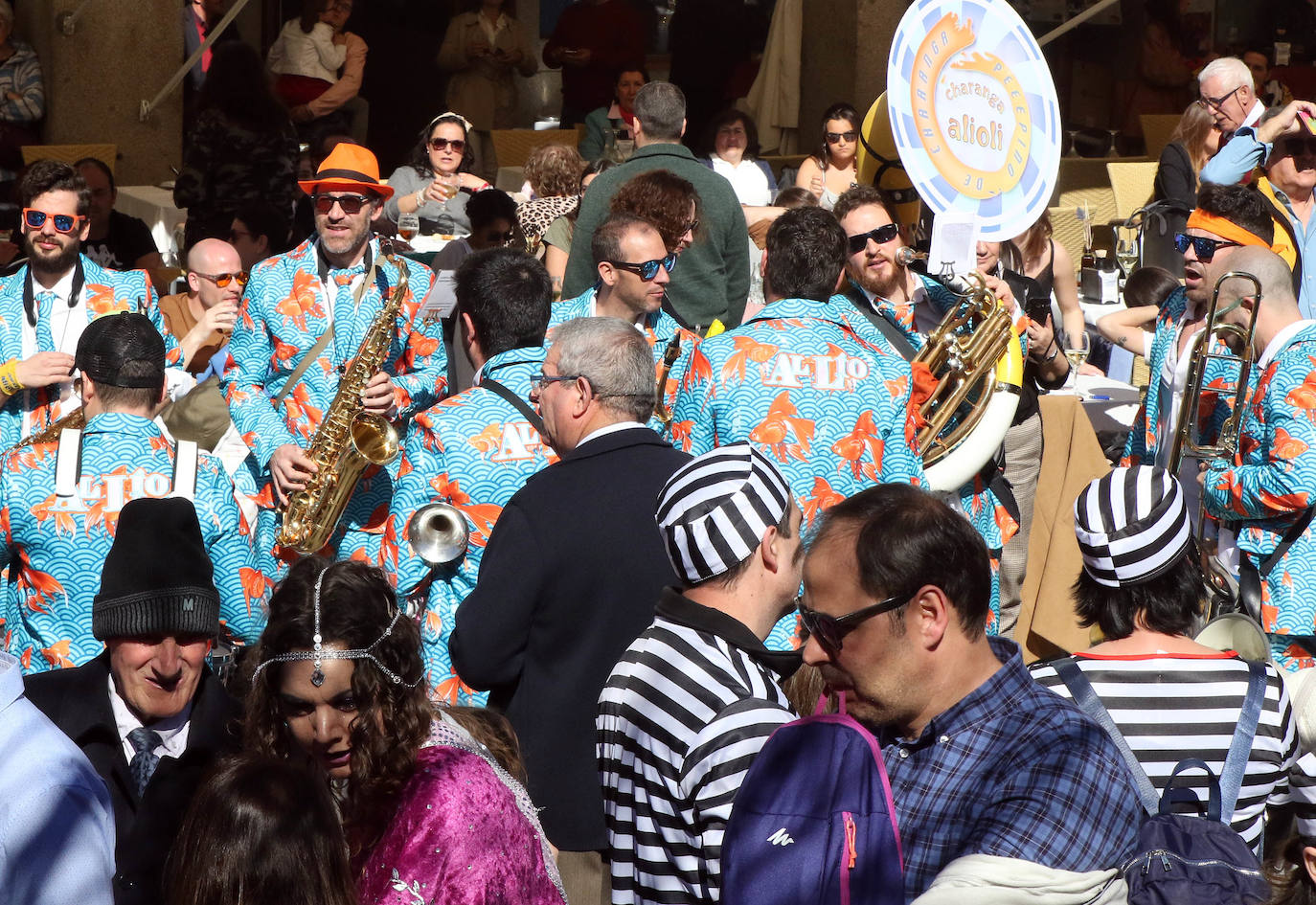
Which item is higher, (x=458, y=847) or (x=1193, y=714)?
(x=1193, y=714)

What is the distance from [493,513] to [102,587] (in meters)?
1.11

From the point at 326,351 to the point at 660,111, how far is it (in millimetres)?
2037

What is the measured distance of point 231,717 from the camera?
10.5ft

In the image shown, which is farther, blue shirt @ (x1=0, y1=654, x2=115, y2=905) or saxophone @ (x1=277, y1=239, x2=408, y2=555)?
saxophone @ (x1=277, y1=239, x2=408, y2=555)

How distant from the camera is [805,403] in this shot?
4.36m

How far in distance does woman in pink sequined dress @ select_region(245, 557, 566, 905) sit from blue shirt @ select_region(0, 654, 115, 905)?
46 centimetres

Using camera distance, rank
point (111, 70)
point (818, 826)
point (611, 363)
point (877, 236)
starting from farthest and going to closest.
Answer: point (111, 70)
point (877, 236)
point (611, 363)
point (818, 826)

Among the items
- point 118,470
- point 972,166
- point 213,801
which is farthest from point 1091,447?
point 213,801

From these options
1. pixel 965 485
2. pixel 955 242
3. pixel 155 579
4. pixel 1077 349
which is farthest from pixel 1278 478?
pixel 155 579

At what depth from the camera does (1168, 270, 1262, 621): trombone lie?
4.84m

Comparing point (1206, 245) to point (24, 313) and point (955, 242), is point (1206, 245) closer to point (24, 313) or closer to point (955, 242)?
point (955, 242)

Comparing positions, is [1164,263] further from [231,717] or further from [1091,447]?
[231,717]

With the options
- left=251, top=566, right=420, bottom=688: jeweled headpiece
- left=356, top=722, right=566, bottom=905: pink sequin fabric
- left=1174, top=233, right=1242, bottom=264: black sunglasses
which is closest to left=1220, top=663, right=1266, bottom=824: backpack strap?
left=356, top=722, right=566, bottom=905: pink sequin fabric

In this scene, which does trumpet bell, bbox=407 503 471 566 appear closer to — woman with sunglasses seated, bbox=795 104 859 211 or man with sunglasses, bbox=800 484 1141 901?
man with sunglasses, bbox=800 484 1141 901
